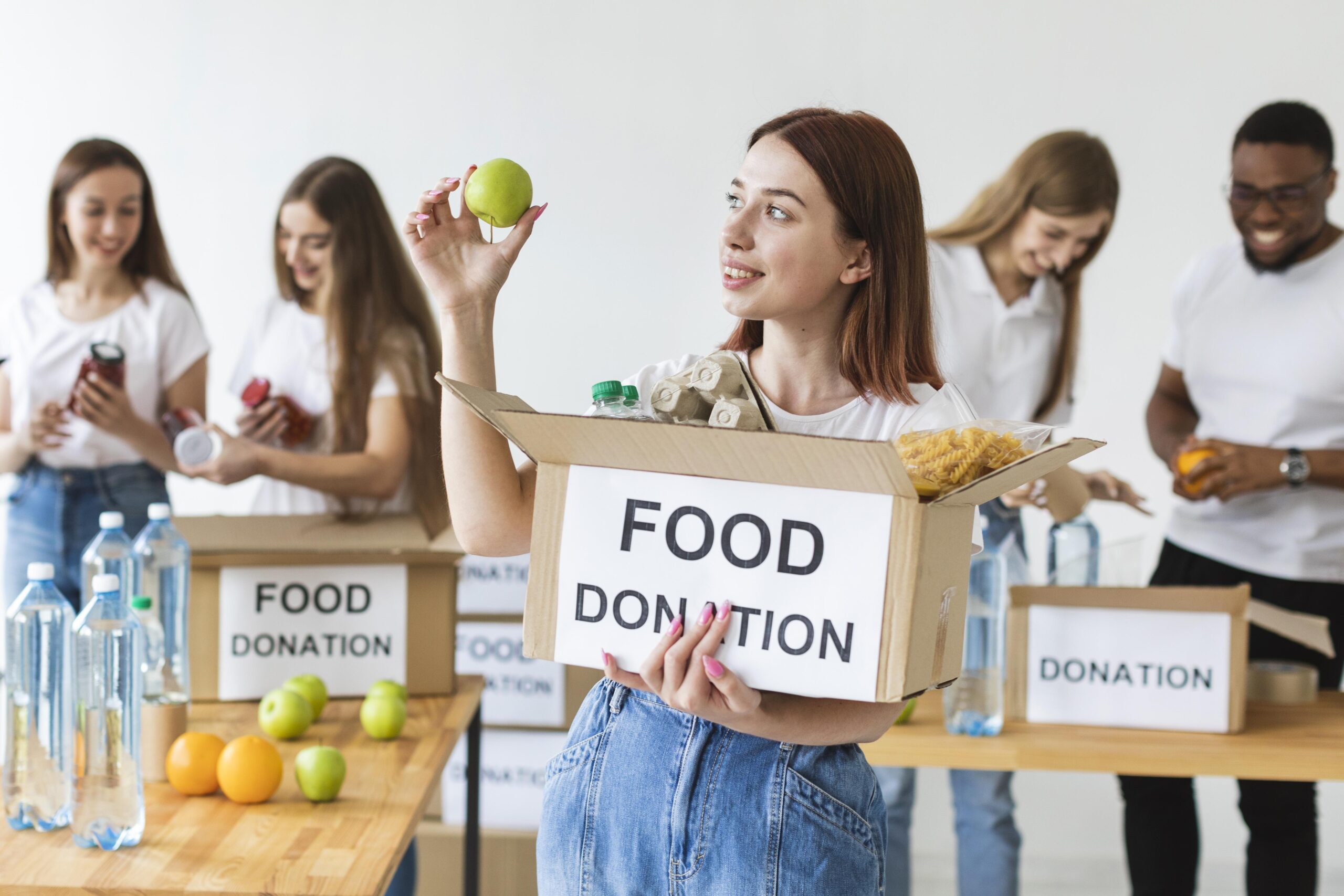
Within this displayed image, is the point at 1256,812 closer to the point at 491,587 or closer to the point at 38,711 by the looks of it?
the point at 491,587

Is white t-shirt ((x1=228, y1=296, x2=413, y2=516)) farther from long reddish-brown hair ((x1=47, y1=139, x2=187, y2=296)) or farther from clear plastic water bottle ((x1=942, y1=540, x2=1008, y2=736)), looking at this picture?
clear plastic water bottle ((x1=942, y1=540, x2=1008, y2=736))

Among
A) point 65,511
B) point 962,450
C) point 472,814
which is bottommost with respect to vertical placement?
point 472,814

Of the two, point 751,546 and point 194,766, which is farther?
point 194,766

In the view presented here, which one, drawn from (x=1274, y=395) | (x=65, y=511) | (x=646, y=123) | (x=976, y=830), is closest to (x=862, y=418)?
(x=1274, y=395)

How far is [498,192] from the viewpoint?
3.52 ft

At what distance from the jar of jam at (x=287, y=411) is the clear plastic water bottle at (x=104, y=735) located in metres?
1.01

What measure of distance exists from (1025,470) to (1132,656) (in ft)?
3.37

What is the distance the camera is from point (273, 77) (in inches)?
132

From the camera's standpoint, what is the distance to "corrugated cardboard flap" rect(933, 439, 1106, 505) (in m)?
0.86

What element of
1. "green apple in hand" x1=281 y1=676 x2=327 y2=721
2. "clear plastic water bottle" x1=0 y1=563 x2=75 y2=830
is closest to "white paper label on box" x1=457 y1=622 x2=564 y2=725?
"green apple in hand" x1=281 y1=676 x2=327 y2=721

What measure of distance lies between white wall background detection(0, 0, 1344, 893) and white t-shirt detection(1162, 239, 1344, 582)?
2.39ft

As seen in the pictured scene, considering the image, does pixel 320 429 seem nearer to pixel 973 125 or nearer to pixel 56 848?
pixel 56 848

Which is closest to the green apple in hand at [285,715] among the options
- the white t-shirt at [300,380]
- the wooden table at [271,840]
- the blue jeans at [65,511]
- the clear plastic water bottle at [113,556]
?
the wooden table at [271,840]

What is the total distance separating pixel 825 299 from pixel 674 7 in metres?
2.38
